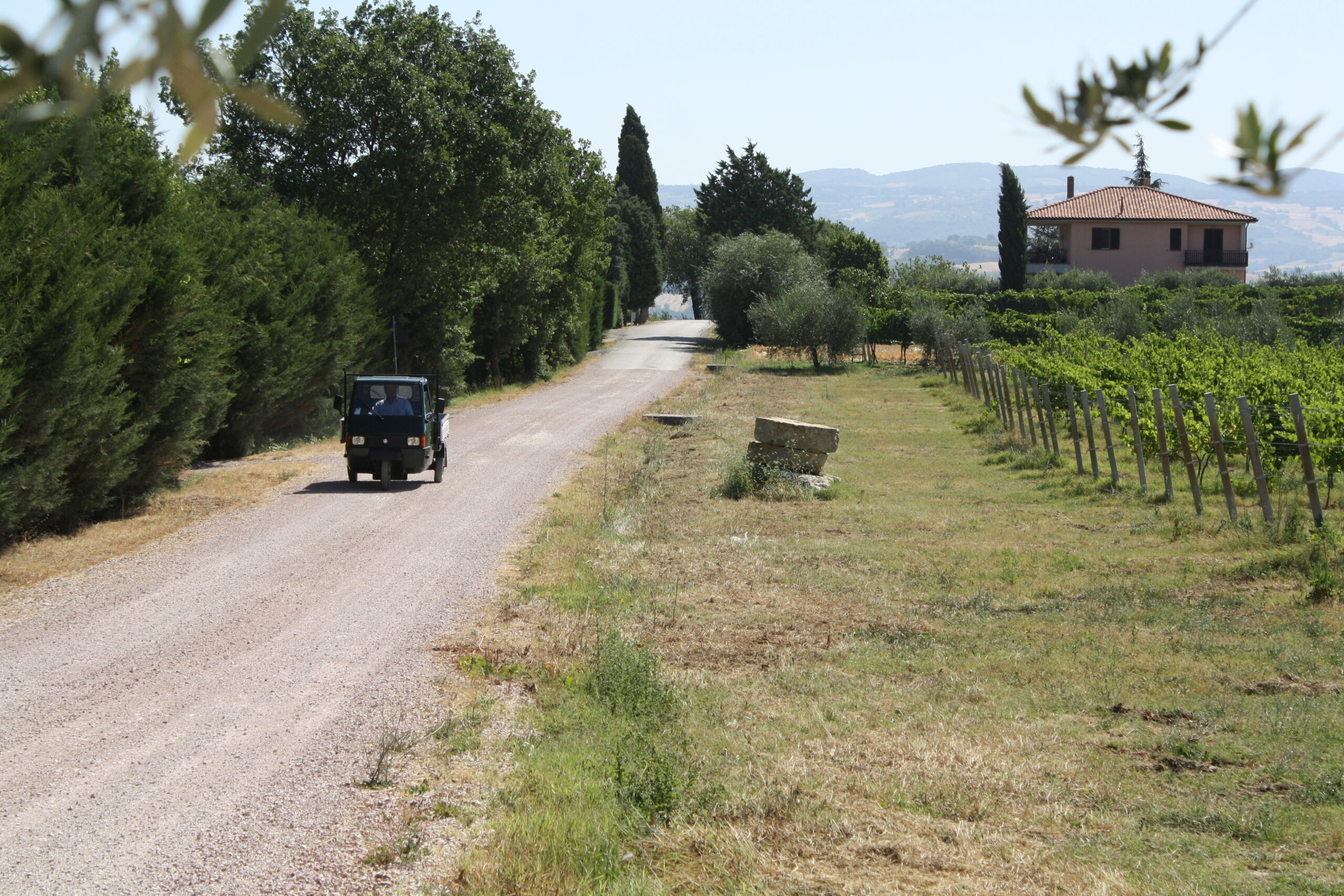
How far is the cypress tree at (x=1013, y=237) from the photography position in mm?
62094

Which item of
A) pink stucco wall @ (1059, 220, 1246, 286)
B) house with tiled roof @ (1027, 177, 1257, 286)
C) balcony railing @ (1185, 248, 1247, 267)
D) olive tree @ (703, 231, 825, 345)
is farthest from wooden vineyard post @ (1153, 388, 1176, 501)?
balcony railing @ (1185, 248, 1247, 267)

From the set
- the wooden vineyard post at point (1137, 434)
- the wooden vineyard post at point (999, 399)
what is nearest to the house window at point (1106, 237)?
the wooden vineyard post at point (999, 399)

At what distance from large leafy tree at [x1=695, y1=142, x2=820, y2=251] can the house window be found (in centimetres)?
1783

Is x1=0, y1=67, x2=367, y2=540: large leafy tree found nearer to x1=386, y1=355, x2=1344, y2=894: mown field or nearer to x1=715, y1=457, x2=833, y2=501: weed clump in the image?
x1=386, y1=355, x2=1344, y2=894: mown field

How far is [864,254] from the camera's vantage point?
84625mm

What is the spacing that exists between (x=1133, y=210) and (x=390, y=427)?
65420mm

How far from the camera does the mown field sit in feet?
16.8

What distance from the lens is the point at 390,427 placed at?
17.4 meters

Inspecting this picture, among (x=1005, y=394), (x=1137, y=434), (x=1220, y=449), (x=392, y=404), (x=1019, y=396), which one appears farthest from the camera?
(x=1005, y=394)

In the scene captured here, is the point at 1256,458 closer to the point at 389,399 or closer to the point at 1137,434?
the point at 1137,434

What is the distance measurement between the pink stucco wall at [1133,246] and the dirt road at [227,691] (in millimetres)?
63676

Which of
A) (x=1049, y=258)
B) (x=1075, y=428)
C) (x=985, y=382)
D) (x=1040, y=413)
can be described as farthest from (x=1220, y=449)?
(x=1049, y=258)

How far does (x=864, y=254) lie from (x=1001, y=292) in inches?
1099

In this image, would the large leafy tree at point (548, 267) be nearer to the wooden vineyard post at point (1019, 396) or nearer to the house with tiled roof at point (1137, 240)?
the wooden vineyard post at point (1019, 396)
